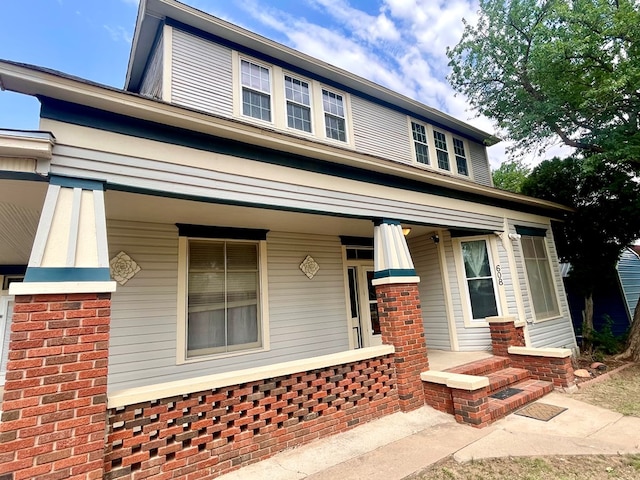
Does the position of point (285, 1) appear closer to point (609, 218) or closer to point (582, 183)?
point (582, 183)

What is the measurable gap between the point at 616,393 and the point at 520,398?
1936 mm

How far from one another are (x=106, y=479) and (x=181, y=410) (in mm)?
690

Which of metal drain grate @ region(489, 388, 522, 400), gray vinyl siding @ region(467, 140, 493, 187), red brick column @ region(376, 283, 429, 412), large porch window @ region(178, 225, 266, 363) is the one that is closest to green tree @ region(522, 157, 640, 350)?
gray vinyl siding @ region(467, 140, 493, 187)

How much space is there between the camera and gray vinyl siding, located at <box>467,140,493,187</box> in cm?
949

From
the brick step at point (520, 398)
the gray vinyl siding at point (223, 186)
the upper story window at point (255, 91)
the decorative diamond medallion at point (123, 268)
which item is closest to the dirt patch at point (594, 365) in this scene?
the brick step at point (520, 398)

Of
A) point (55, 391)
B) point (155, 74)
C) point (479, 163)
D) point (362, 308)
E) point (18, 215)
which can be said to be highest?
point (155, 74)

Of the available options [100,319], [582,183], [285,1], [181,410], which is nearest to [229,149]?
[100,319]

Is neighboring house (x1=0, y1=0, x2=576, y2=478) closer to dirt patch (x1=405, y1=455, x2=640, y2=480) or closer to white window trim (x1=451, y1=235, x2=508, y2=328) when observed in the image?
white window trim (x1=451, y1=235, x2=508, y2=328)

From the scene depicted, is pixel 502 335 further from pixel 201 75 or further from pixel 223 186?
pixel 201 75

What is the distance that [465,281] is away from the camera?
7.40 metres

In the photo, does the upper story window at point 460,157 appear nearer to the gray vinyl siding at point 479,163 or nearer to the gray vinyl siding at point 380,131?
the gray vinyl siding at point 479,163

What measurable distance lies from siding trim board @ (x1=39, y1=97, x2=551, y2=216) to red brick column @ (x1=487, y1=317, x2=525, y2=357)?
2959 millimetres

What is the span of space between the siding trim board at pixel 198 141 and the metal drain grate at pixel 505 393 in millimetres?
3528

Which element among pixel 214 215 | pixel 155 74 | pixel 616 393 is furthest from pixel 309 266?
pixel 616 393
